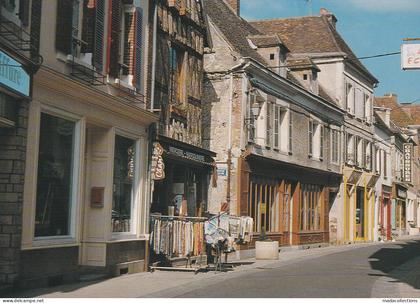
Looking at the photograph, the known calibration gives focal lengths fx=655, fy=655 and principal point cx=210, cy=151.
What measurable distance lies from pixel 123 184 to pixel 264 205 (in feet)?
32.7

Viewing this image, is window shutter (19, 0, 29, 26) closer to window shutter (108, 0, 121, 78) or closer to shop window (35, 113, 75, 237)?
shop window (35, 113, 75, 237)

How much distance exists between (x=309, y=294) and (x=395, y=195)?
3596 cm

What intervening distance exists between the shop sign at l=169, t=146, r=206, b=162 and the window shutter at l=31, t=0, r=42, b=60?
6430mm

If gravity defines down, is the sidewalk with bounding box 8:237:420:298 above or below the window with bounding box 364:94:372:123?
below

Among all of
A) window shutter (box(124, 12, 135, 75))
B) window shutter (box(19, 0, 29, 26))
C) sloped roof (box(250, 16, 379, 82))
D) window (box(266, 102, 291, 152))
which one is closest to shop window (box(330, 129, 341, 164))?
sloped roof (box(250, 16, 379, 82))

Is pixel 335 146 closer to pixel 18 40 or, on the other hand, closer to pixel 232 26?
pixel 232 26

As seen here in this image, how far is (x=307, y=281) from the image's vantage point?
14000mm

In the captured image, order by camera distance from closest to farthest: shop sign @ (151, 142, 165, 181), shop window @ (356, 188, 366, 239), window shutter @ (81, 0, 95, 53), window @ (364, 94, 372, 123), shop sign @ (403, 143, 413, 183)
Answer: window shutter @ (81, 0, 95, 53), shop sign @ (151, 142, 165, 181), shop window @ (356, 188, 366, 239), window @ (364, 94, 372, 123), shop sign @ (403, 143, 413, 183)

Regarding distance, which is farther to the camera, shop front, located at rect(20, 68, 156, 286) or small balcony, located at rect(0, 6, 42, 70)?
shop front, located at rect(20, 68, 156, 286)

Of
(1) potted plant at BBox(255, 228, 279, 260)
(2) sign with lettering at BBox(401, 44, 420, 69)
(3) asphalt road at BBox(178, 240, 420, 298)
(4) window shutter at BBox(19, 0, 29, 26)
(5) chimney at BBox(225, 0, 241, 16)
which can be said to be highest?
(5) chimney at BBox(225, 0, 241, 16)

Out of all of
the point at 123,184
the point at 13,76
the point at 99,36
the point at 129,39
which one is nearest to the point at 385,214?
the point at 123,184

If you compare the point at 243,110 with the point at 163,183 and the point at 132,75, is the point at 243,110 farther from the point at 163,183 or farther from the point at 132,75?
the point at 132,75

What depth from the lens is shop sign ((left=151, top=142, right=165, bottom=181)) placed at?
651 inches

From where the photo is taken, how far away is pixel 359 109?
3684 cm
